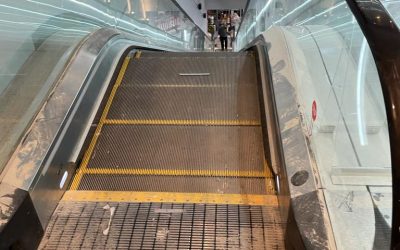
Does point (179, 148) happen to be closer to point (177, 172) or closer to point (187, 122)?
point (177, 172)

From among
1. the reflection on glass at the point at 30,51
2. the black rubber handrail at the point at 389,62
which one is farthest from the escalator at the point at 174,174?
the black rubber handrail at the point at 389,62

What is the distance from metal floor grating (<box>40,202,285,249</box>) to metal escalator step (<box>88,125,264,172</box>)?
0.42m

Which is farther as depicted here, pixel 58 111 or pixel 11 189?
pixel 58 111

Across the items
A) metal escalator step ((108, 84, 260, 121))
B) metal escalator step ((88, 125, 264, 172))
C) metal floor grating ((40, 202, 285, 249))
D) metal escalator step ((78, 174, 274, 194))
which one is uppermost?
metal escalator step ((108, 84, 260, 121))

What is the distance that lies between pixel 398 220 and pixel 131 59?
140 inches

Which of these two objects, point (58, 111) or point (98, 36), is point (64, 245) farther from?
point (98, 36)

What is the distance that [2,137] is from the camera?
209 cm

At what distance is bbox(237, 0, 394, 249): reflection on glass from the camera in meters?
1.65

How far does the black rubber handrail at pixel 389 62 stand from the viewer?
1.14 meters

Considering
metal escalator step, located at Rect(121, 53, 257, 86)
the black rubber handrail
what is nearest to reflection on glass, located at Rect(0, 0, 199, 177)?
metal escalator step, located at Rect(121, 53, 257, 86)

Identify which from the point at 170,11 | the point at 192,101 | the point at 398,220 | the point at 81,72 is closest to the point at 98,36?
the point at 81,72

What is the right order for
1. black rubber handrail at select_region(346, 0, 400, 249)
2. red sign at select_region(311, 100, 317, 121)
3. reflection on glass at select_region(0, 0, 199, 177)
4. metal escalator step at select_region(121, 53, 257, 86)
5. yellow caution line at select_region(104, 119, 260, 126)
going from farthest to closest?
metal escalator step at select_region(121, 53, 257, 86)
yellow caution line at select_region(104, 119, 260, 126)
red sign at select_region(311, 100, 317, 121)
reflection on glass at select_region(0, 0, 199, 177)
black rubber handrail at select_region(346, 0, 400, 249)

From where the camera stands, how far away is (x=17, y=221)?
5.95 feet

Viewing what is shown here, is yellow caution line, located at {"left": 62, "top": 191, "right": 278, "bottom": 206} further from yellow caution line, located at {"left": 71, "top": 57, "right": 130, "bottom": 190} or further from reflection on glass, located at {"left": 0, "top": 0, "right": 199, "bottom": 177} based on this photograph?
reflection on glass, located at {"left": 0, "top": 0, "right": 199, "bottom": 177}
